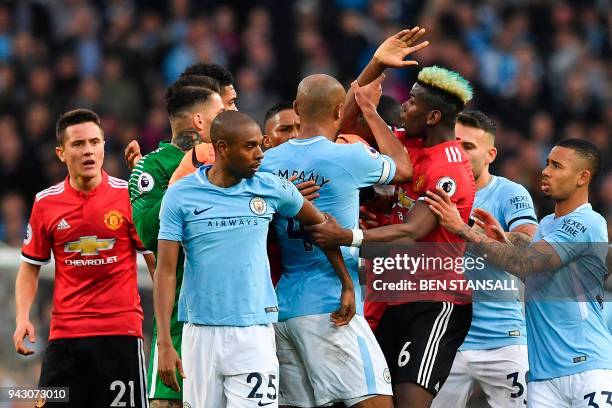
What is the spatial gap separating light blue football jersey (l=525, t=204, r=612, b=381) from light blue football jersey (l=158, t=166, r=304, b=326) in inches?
73.9

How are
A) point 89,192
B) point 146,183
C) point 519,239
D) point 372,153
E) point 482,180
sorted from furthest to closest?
point 482,180 < point 89,192 < point 519,239 < point 146,183 < point 372,153

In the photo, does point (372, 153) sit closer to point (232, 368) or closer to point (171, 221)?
point (171, 221)

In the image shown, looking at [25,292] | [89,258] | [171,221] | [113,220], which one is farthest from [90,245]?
[171,221]

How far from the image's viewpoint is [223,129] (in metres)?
7.45

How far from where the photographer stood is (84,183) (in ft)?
30.2

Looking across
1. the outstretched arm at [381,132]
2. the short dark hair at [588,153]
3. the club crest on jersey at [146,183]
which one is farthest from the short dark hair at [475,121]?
the club crest on jersey at [146,183]

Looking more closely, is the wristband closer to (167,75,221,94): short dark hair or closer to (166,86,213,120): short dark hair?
(166,86,213,120): short dark hair

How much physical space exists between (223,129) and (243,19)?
1073 cm

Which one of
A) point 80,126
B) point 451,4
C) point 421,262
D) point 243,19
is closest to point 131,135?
point 243,19

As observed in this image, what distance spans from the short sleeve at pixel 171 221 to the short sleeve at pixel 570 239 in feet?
7.92

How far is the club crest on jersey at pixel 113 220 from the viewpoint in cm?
902

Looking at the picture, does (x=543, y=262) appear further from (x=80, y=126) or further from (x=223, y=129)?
(x=80, y=126)

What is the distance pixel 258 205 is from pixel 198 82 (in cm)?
179

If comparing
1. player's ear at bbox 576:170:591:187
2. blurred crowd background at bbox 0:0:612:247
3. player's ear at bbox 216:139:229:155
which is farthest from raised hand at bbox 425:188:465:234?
blurred crowd background at bbox 0:0:612:247
